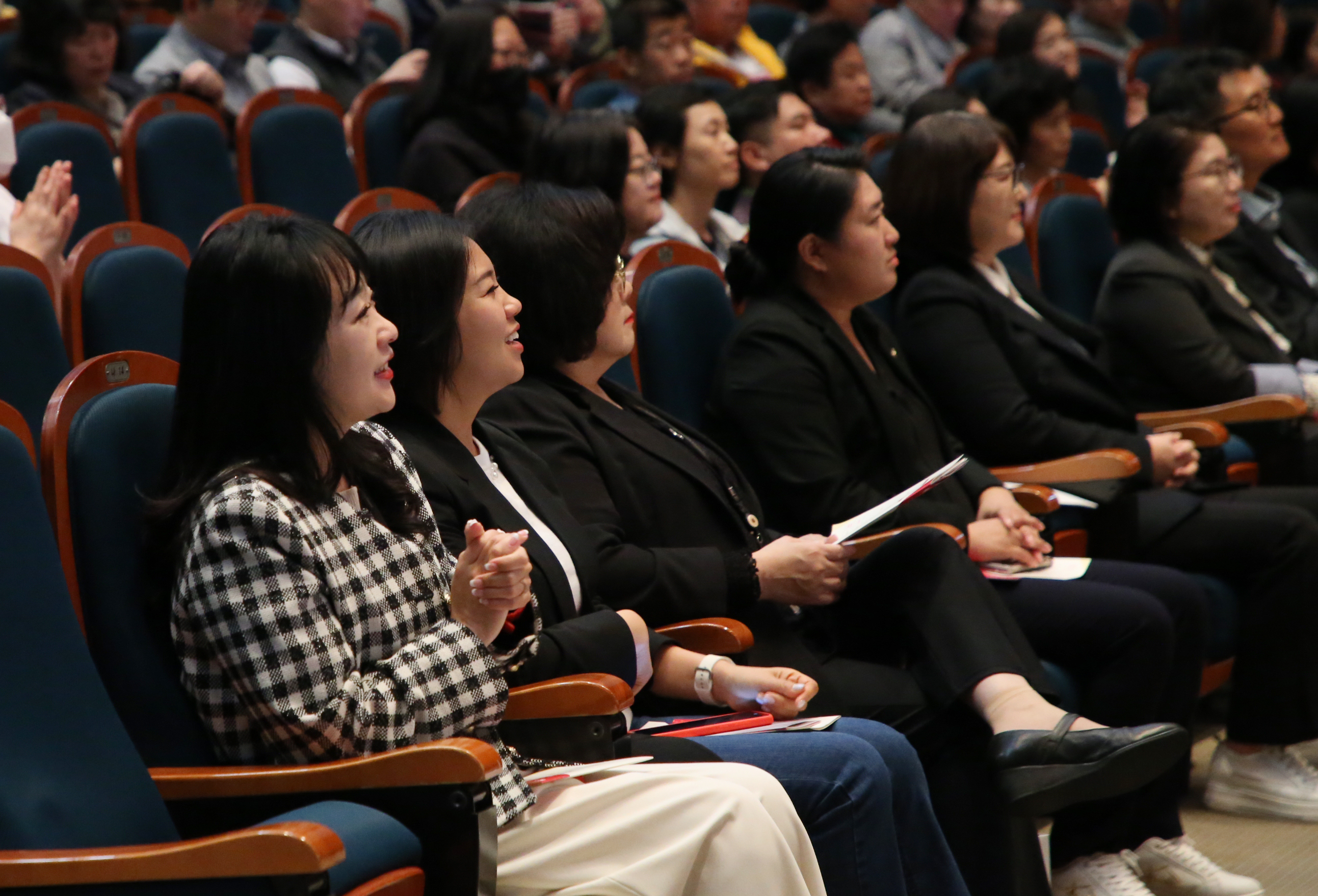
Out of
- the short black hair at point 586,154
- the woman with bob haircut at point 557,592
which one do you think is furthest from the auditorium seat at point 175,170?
the woman with bob haircut at point 557,592

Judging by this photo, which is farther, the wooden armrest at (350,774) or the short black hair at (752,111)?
the short black hair at (752,111)

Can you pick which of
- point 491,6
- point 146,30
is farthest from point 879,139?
point 146,30

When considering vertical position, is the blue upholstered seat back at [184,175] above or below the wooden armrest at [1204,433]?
above

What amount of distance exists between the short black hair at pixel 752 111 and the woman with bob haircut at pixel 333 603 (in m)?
1.99

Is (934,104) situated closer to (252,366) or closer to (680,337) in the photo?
(680,337)

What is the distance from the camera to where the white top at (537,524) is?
158cm

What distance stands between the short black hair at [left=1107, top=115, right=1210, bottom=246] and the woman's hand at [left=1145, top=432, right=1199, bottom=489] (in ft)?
2.11

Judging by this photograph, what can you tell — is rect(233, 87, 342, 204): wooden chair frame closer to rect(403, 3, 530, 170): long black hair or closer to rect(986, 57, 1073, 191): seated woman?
rect(403, 3, 530, 170): long black hair

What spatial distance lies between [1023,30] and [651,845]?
3.92 metres

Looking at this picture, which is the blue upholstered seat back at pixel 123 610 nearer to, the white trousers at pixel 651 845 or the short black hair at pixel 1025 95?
the white trousers at pixel 651 845

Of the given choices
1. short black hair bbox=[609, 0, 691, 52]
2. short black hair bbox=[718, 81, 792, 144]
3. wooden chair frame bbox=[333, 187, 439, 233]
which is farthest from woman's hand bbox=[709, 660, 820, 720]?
short black hair bbox=[609, 0, 691, 52]

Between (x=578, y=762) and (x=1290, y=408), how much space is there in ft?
5.89

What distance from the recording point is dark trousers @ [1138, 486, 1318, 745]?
2334 millimetres

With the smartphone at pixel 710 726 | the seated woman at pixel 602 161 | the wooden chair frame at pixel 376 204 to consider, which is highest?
the seated woman at pixel 602 161
